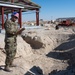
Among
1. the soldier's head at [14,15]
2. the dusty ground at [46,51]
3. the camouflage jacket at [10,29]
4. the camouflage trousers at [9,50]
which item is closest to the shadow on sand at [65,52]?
the dusty ground at [46,51]

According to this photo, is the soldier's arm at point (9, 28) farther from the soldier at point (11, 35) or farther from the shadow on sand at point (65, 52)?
the shadow on sand at point (65, 52)

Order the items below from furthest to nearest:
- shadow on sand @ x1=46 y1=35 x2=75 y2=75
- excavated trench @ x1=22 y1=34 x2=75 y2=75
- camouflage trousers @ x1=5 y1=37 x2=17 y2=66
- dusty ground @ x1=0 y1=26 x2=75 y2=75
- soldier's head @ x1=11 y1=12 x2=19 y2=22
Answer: excavated trench @ x1=22 y1=34 x2=75 y2=75, shadow on sand @ x1=46 y1=35 x2=75 y2=75, dusty ground @ x1=0 y1=26 x2=75 y2=75, camouflage trousers @ x1=5 y1=37 x2=17 y2=66, soldier's head @ x1=11 y1=12 x2=19 y2=22

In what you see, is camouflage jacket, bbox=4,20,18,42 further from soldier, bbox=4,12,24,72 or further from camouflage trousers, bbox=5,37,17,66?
camouflage trousers, bbox=5,37,17,66

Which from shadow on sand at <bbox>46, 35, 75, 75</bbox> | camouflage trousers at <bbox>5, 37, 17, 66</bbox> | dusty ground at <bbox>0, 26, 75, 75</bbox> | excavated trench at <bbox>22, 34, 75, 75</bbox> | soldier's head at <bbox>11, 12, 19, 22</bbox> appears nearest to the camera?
soldier's head at <bbox>11, 12, 19, 22</bbox>

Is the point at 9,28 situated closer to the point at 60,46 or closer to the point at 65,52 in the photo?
the point at 65,52

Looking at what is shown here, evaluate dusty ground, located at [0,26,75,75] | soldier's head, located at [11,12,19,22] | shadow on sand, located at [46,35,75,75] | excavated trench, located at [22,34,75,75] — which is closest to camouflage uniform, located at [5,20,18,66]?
soldier's head, located at [11,12,19,22]

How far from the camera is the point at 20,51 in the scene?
13516 mm

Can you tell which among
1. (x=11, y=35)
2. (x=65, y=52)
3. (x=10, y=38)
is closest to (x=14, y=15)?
(x=11, y=35)

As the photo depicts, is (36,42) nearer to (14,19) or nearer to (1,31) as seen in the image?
(1,31)

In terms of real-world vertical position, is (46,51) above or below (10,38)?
below

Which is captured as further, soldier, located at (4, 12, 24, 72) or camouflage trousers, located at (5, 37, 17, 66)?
camouflage trousers, located at (5, 37, 17, 66)

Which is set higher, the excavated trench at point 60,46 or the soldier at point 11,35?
the soldier at point 11,35

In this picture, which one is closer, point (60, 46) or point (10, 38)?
point (10, 38)

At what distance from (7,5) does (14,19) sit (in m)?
12.5
